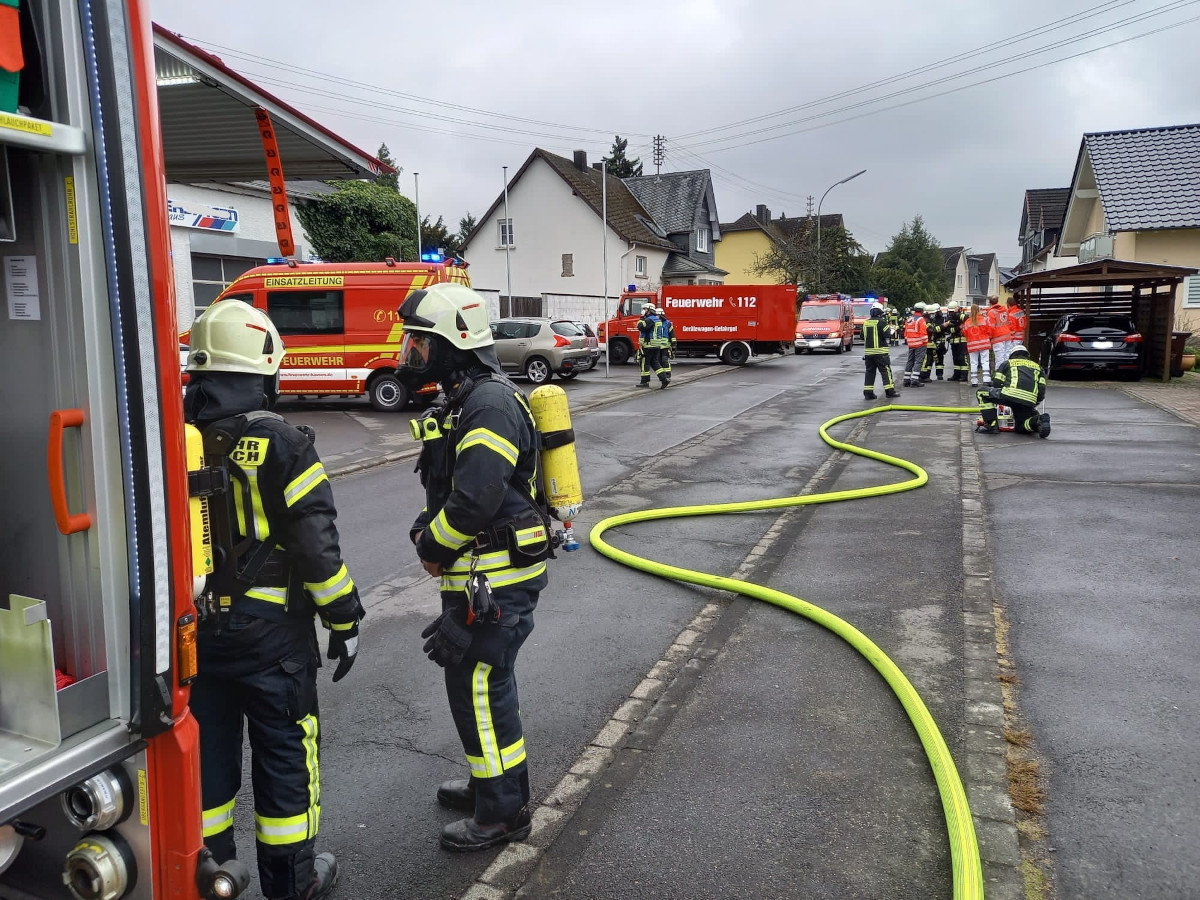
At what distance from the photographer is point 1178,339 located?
63.3ft

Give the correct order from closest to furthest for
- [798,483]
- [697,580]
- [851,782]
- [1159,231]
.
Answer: [851,782], [697,580], [798,483], [1159,231]

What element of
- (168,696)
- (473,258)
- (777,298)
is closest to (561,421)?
(168,696)

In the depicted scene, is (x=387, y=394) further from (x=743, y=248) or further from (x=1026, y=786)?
Result: (x=743, y=248)

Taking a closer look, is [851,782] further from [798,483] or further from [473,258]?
[473,258]

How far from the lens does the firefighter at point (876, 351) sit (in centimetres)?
1655

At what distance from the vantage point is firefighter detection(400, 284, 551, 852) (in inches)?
120

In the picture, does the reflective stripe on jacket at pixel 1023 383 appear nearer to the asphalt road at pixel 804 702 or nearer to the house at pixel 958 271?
the asphalt road at pixel 804 702

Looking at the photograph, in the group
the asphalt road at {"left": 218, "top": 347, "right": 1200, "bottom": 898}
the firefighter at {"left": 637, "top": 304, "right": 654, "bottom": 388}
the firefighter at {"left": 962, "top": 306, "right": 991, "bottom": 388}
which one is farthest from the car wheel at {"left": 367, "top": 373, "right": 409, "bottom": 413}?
the firefighter at {"left": 962, "top": 306, "right": 991, "bottom": 388}

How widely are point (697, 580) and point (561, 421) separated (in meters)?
3.05

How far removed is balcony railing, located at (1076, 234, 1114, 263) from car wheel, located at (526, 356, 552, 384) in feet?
49.7

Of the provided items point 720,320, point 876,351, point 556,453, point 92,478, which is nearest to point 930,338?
point 876,351

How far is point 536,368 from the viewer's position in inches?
800

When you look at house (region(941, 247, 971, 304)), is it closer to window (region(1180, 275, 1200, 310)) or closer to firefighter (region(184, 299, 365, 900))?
window (region(1180, 275, 1200, 310))

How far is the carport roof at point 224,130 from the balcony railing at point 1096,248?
77.4 ft
